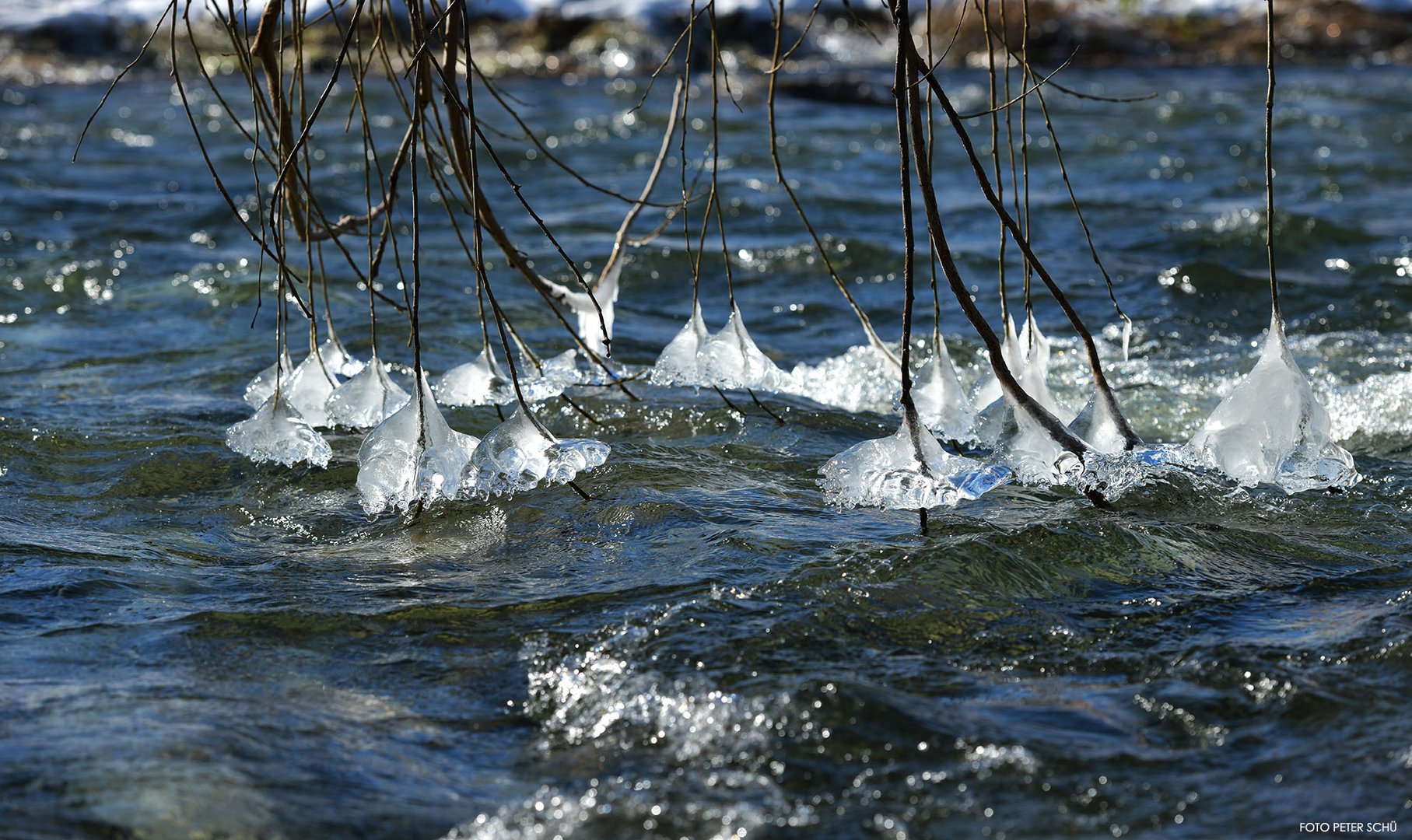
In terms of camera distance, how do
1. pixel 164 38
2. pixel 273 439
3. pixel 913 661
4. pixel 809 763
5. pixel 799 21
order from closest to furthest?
pixel 809 763, pixel 913 661, pixel 273 439, pixel 164 38, pixel 799 21

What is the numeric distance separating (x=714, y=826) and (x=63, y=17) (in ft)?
50.3

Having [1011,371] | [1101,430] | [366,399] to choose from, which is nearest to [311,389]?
[366,399]

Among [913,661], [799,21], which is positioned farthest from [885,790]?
[799,21]

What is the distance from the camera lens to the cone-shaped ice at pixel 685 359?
2.71 metres

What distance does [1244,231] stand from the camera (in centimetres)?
630

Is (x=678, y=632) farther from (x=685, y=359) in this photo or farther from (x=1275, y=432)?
(x=1275, y=432)

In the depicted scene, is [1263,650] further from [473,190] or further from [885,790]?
[473,190]

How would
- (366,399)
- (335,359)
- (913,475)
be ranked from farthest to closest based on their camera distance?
1. (335,359)
2. (366,399)
3. (913,475)

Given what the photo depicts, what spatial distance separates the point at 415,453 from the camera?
224cm

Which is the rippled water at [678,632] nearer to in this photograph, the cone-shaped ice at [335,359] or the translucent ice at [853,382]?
the translucent ice at [853,382]

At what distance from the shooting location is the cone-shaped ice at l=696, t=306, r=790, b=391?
2654mm

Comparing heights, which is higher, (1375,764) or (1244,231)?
(1244,231)

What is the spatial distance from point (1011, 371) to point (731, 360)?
1.82ft

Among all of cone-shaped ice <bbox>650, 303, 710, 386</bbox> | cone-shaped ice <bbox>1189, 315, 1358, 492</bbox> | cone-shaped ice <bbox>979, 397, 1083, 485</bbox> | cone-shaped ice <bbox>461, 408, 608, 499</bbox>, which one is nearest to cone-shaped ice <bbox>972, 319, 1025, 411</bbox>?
cone-shaped ice <bbox>979, 397, 1083, 485</bbox>
